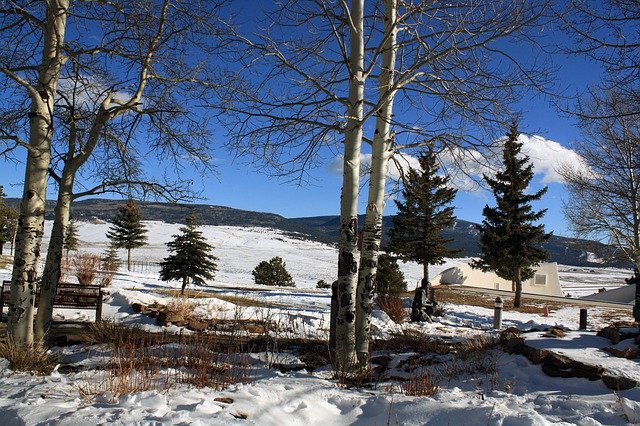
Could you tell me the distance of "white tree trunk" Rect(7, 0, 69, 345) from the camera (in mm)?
6047

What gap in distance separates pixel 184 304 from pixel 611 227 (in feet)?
55.1

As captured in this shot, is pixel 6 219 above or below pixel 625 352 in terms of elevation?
above

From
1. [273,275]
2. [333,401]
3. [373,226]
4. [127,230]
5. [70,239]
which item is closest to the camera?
[333,401]

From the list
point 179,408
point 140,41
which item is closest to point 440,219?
point 140,41

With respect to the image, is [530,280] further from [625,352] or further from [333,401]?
[333,401]

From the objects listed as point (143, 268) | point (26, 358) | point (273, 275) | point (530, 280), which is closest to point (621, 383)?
point (26, 358)

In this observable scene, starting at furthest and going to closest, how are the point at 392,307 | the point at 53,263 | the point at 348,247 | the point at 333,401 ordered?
the point at 392,307 → the point at 53,263 → the point at 348,247 → the point at 333,401

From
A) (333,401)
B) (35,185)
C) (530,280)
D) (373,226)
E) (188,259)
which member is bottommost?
(530,280)

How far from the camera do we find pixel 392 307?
13.7 m

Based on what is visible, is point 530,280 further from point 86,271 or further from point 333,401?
point 333,401

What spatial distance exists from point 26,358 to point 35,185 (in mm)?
2192

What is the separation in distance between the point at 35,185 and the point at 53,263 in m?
1.26

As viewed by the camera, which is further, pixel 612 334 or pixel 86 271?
pixel 86 271

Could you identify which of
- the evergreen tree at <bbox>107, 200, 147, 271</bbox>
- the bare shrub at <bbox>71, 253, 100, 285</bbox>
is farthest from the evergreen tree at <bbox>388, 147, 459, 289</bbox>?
the evergreen tree at <bbox>107, 200, 147, 271</bbox>
